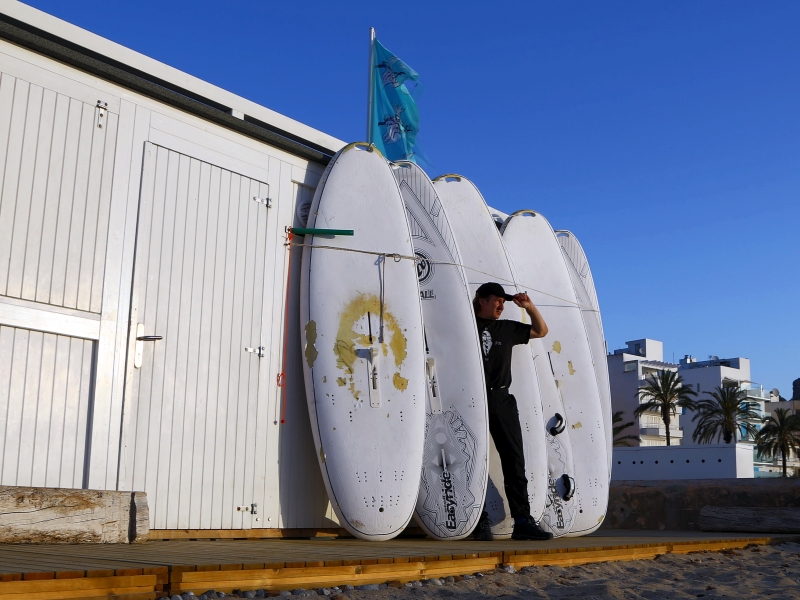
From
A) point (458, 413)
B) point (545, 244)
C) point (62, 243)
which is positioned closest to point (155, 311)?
point (62, 243)

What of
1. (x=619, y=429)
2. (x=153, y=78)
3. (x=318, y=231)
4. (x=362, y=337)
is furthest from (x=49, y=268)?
(x=619, y=429)

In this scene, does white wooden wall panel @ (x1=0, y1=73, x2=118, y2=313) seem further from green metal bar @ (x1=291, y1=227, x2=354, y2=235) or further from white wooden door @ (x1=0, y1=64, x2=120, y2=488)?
green metal bar @ (x1=291, y1=227, x2=354, y2=235)

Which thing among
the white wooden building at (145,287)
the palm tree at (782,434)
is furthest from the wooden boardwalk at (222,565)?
the palm tree at (782,434)

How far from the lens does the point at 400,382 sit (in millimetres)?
5203

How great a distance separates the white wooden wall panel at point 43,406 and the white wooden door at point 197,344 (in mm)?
279

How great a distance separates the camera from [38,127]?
4.18 m

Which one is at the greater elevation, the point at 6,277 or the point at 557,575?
the point at 6,277

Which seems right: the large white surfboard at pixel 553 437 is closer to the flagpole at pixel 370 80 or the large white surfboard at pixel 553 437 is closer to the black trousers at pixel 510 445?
the black trousers at pixel 510 445

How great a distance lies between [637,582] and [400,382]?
81.0 inches

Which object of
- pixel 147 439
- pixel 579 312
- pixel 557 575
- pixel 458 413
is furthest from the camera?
pixel 579 312

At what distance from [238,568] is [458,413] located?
2.84 m

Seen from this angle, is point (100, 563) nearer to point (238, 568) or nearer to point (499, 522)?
point (238, 568)

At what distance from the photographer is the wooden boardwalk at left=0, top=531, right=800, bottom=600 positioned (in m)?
2.32

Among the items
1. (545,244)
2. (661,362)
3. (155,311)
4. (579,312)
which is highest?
(661,362)
